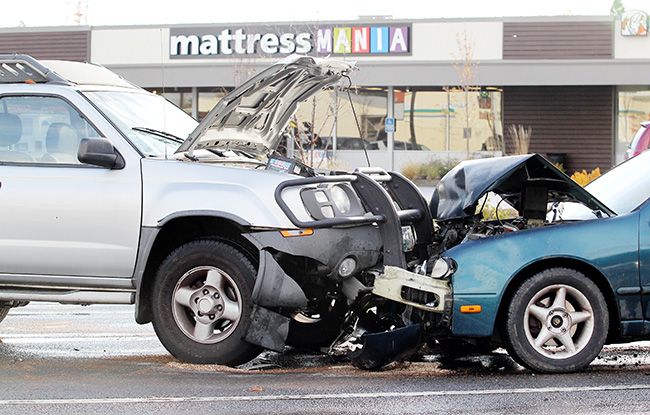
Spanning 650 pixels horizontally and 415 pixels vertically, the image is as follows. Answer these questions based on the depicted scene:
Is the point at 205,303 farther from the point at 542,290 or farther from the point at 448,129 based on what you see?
the point at 448,129

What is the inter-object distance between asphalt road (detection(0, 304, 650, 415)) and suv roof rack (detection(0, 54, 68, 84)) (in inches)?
77.2

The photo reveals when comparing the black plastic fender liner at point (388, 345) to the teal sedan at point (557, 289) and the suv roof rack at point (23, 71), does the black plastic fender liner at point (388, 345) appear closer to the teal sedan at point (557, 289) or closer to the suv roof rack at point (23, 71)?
the teal sedan at point (557, 289)

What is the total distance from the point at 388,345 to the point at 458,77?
2638 centimetres

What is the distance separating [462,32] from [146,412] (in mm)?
28788

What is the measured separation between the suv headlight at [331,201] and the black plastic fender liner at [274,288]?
418mm

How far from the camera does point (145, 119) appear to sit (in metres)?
8.30

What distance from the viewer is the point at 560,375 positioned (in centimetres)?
703

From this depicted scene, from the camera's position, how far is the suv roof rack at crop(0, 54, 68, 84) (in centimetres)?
801

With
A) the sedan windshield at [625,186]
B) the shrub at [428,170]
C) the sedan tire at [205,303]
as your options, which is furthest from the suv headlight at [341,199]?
the shrub at [428,170]

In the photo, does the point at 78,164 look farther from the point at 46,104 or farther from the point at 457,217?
the point at 457,217

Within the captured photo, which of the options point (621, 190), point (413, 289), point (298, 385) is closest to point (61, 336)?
point (298, 385)

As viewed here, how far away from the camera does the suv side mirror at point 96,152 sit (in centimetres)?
744

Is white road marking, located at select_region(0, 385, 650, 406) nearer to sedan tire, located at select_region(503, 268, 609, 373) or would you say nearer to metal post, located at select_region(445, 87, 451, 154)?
sedan tire, located at select_region(503, 268, 609, 373)

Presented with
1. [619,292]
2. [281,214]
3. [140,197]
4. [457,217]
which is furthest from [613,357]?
[140,197]
